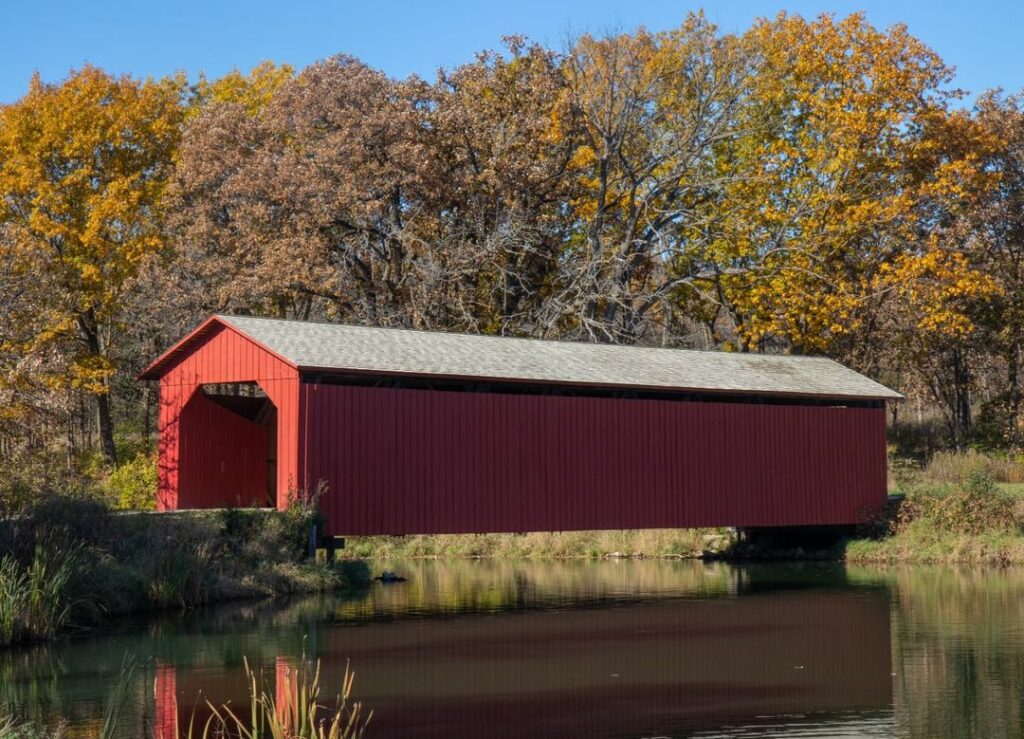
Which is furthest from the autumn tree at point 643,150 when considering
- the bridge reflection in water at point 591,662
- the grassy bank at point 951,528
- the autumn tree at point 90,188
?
the bridge reflection in water at point 591,662

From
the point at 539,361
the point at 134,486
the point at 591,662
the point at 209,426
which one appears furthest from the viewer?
the point at 134,486

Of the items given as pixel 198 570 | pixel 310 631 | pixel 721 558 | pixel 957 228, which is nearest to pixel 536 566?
pixel 721 558

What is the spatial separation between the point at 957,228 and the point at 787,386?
9.80 m

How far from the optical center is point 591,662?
13.5m

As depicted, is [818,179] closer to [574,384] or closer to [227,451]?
[574,384]

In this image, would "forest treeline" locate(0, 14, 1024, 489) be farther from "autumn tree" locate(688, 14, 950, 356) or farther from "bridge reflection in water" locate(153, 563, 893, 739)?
"bridge reflection in water" locate(153, 563, 893, 739)

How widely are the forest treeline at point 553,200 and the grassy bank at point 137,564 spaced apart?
410 inches

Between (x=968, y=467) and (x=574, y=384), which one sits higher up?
(x=574, y=384)

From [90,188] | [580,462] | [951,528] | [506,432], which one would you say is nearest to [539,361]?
[506,432]

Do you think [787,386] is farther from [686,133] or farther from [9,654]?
[9,654]

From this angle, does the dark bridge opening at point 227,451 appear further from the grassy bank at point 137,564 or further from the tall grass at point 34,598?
the tall grass at point 34,598

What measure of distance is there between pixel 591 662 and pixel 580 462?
879 cm

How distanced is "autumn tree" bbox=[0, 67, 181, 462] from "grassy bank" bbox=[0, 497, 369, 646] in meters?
11.5

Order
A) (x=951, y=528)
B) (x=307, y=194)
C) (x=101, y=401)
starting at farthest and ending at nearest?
(x=101, y=401)
(x=307, y=194)
(x=951, y=528)
